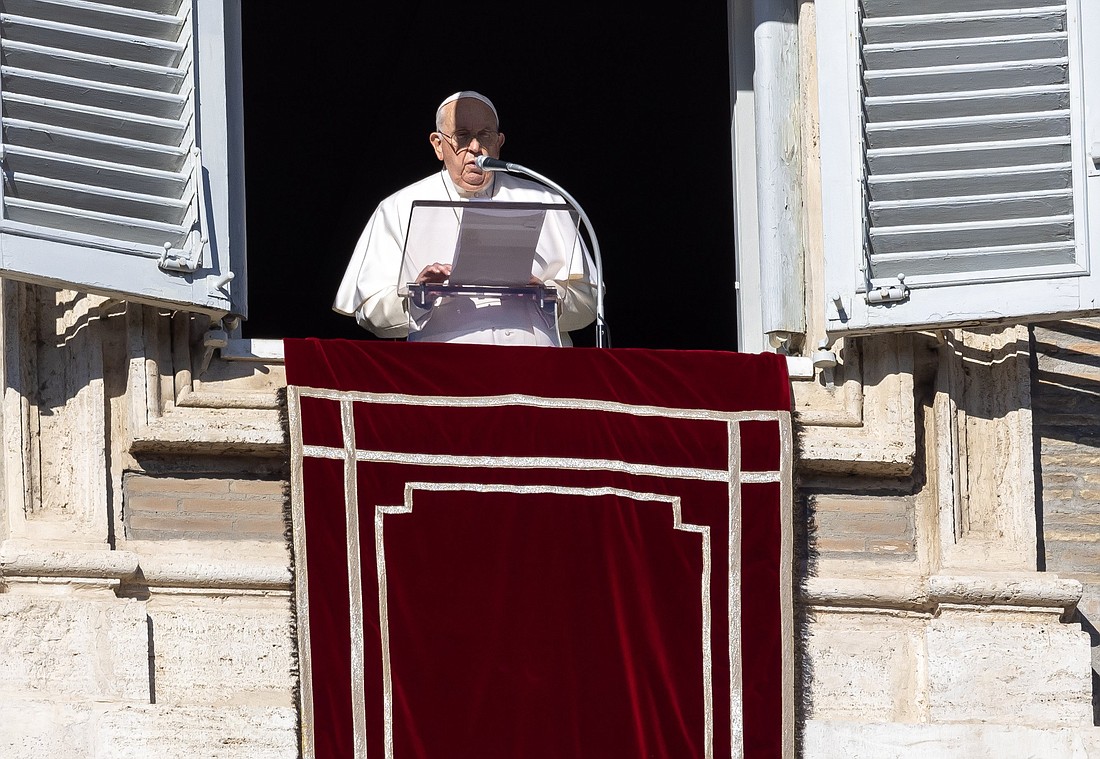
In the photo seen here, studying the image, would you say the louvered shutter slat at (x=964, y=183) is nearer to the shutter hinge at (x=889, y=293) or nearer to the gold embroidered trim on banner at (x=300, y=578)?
the shutter hinge at (x=889, y=293)

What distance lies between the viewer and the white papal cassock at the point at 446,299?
769cm

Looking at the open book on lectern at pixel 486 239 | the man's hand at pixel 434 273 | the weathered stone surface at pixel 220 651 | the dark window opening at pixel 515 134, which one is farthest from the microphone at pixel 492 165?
the dark window opening at pixel 515 134

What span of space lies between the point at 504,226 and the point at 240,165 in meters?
0.88

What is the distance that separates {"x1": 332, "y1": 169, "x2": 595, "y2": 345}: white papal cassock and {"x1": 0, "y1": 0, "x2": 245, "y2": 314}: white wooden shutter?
1.69ft

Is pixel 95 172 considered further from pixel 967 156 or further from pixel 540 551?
pixel 967 156

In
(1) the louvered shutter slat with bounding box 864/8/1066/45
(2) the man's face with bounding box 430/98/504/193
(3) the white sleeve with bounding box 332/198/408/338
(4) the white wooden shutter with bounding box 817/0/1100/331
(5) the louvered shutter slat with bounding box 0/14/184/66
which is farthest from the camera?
(2) the man's face with bounding box 430/98/504/193

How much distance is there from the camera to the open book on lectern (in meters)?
7.21

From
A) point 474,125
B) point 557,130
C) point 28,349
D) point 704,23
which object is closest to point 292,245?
point 557,130

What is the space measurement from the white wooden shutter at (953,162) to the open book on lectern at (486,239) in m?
0.74

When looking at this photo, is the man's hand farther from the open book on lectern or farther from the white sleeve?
the white sleeve

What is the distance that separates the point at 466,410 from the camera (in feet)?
24.1

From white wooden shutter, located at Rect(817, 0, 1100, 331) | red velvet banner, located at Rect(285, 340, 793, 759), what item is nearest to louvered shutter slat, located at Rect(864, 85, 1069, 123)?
white wooden shutter, located at Rect(817, 0, 1100, 331)

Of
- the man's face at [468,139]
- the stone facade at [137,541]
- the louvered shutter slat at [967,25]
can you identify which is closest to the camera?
the stone facade at [137,541]

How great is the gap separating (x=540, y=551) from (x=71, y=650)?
1210 millimetres
